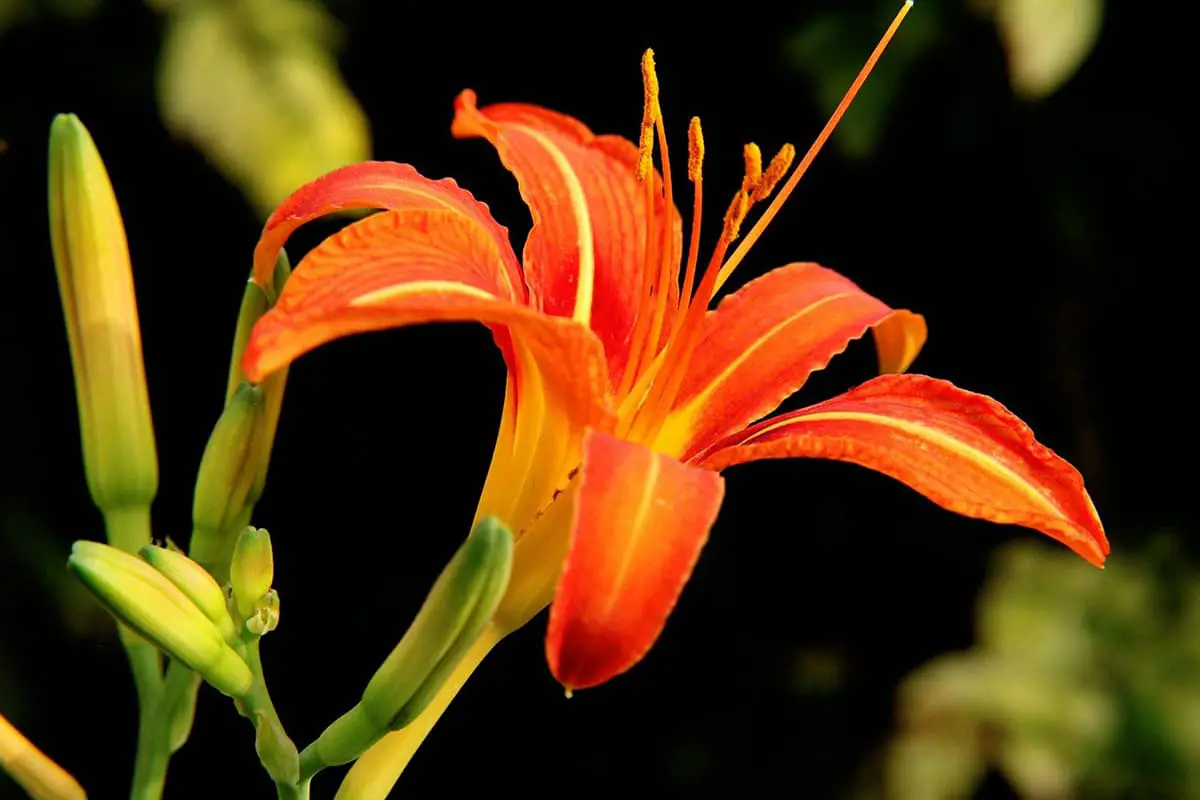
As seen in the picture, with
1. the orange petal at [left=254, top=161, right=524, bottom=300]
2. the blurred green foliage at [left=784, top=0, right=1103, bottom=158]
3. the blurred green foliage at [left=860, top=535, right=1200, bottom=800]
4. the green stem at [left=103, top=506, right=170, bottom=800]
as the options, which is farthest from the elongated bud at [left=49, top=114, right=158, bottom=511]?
the blurred green foliage at [left=860, top=535, right=1200, bottom=800]

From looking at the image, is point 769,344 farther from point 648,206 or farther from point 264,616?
point 264,616

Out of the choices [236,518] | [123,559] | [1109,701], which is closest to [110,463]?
[236,518]

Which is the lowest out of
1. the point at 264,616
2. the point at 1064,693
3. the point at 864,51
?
the point at 1064,693

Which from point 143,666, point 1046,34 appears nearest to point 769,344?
point 143,666

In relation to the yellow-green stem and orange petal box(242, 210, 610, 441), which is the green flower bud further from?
orange petal box(242, 210, 610, 441)

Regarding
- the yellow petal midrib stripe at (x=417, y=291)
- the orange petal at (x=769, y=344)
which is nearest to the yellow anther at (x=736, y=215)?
the orange petal at (x=769, y=344)

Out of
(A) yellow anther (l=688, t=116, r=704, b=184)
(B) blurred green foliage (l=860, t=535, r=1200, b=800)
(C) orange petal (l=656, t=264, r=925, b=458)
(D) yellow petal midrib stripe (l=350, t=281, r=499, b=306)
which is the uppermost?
(D) yellow petal midrib stripe (l=350, t=281, r=499, b=306)
